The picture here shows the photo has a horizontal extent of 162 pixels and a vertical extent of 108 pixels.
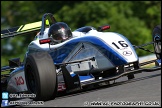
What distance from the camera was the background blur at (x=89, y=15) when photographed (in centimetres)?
2731

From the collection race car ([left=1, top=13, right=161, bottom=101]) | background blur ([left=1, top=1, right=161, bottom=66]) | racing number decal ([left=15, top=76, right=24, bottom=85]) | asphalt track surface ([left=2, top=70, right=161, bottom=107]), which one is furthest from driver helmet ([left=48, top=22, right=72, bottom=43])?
background blur ([left=1, top=1, right=161, bottom=66])

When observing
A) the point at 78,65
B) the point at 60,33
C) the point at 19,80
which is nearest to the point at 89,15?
the point at 60,33

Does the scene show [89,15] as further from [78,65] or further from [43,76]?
[43,76]

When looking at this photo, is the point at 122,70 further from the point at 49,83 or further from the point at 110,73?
the point at 49,83

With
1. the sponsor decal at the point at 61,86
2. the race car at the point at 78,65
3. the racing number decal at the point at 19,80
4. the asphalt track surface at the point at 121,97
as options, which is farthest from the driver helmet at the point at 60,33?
the sponsor decal at the point at 61,86

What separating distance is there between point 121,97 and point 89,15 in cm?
2021

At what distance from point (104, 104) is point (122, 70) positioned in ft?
5.99

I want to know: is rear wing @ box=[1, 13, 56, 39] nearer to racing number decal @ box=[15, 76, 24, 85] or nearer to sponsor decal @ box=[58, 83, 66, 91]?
racing number decal @ box=[15, 76, 24, 85]

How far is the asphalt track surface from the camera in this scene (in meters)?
6.47

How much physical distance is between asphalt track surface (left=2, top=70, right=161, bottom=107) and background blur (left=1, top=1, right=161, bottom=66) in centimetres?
1756

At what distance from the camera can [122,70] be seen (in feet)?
27.1

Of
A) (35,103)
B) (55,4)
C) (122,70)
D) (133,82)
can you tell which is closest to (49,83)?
(35,103)

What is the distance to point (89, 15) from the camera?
2716 centimetres

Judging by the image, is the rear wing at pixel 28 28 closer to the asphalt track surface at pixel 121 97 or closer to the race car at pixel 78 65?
the race car at pixel 78 65
